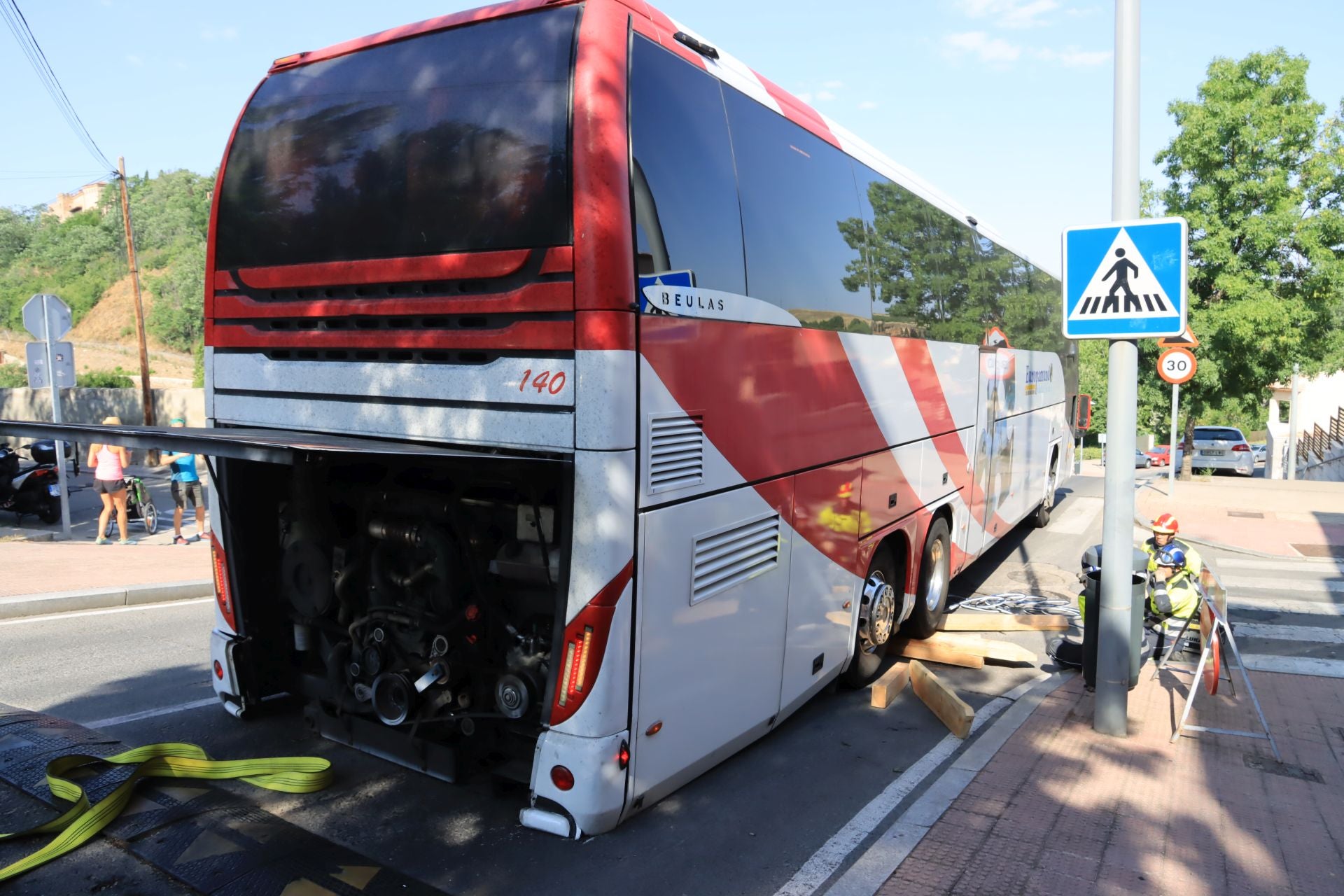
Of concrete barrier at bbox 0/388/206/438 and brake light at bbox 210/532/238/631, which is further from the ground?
concrete barrier at bbox 0/388/206/438

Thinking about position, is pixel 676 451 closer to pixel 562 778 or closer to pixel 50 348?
pixel 562 778

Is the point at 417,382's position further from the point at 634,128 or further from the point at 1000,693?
the point at 1000,693

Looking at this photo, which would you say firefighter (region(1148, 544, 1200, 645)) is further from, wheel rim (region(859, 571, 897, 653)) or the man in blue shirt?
the man in blue shirt

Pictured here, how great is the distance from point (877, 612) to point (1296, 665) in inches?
171

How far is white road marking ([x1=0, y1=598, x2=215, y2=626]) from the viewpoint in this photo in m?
8.91

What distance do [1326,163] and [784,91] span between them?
21527mm

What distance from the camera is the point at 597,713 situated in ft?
13.4

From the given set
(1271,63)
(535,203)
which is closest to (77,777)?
(535,203)

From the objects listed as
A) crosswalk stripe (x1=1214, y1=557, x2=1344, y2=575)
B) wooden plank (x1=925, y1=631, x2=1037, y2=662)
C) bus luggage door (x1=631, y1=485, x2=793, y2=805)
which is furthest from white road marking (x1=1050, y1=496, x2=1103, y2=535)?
bus luggage door (x1=631, y1=485, x2=793, y2=805)

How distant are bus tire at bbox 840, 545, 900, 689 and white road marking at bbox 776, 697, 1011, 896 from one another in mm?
896

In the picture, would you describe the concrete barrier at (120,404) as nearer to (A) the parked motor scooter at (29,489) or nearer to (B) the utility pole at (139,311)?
(B) the utility pole at (139,311)

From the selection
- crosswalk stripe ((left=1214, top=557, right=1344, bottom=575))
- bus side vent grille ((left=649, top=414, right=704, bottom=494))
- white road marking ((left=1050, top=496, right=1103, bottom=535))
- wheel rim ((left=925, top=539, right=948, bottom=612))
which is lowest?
crosswalk stripe ((left=1214, top=557, right=1344, bottom=575))

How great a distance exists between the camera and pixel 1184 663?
818cm

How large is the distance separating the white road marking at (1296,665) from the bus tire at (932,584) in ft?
8.98
